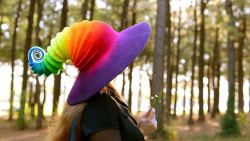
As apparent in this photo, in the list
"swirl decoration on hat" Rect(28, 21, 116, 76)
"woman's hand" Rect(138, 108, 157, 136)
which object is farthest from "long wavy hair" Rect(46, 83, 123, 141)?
"woman's hand" Rect(138, 108, 157, 136)

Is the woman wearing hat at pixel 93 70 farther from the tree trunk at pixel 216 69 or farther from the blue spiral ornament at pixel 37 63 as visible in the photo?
the tree trunk at pixel 216 69

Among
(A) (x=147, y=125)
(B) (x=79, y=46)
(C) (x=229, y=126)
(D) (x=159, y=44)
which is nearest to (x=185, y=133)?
(C) (x=229, y=126)

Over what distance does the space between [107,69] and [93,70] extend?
8 cm

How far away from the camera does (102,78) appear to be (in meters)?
1.59

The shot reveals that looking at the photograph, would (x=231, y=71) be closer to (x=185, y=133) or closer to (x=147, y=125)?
(x=185, y=133)

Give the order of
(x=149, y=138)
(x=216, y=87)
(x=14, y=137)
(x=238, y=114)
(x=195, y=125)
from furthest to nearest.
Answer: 1. (x=216, y=87)
2. (x=195, y=125)
3. (x=14, y=137)
4. (x=238, y=114)
5. (x=149, y=138)

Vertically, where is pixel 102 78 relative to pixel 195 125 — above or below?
above

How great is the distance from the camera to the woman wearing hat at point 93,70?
153cm

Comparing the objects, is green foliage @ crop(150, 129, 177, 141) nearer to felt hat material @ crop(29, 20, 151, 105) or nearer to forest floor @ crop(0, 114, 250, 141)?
forest floor @ crop(0, 114, 250, 141)

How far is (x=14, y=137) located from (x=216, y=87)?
1922 cm

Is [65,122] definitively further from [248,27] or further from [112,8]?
[248,27]

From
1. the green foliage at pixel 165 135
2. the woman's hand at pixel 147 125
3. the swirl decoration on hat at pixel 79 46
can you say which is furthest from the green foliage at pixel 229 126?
the swirl decoration on hat at pixel 79 46

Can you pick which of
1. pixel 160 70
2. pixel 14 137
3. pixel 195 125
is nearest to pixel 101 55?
pixel 160 70

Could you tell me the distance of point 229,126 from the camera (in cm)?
1423
